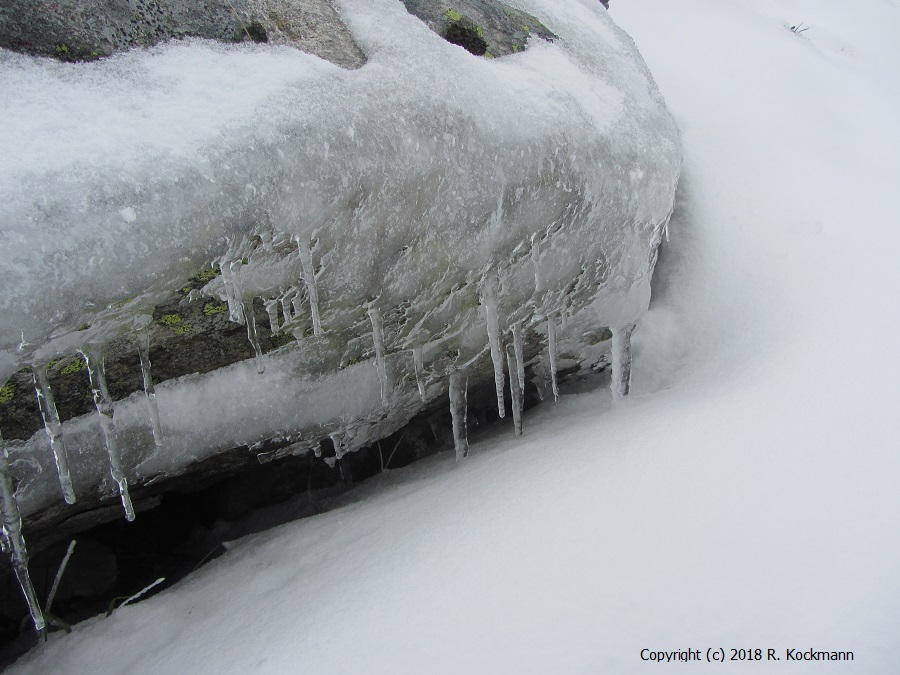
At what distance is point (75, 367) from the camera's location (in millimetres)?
1786

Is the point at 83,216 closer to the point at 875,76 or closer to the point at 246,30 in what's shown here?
the point at 246,30

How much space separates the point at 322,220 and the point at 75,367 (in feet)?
2.66

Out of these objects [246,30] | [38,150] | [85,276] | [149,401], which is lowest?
[149,401]

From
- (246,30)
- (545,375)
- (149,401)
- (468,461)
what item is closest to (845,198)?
(545,375)

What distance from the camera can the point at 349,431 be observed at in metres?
2.51

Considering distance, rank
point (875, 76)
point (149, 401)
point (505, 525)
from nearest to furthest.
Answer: point (505, 525)
point (149, 401)
point (875, 76)

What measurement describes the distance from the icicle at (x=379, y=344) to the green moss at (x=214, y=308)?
0.47 metres

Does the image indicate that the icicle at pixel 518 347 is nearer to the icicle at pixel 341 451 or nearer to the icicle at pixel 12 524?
the icicle at pixel 341 451

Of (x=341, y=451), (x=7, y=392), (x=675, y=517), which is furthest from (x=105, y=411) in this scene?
(x=675, y=517)

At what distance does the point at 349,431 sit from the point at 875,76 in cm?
484

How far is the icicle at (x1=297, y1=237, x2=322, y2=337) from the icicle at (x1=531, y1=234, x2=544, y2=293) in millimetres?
831

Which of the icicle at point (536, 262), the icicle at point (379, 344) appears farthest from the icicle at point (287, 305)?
the icicle at point (536, 262)

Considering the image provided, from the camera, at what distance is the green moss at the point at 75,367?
1765 mm

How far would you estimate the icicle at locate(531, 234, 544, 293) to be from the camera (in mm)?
2365
